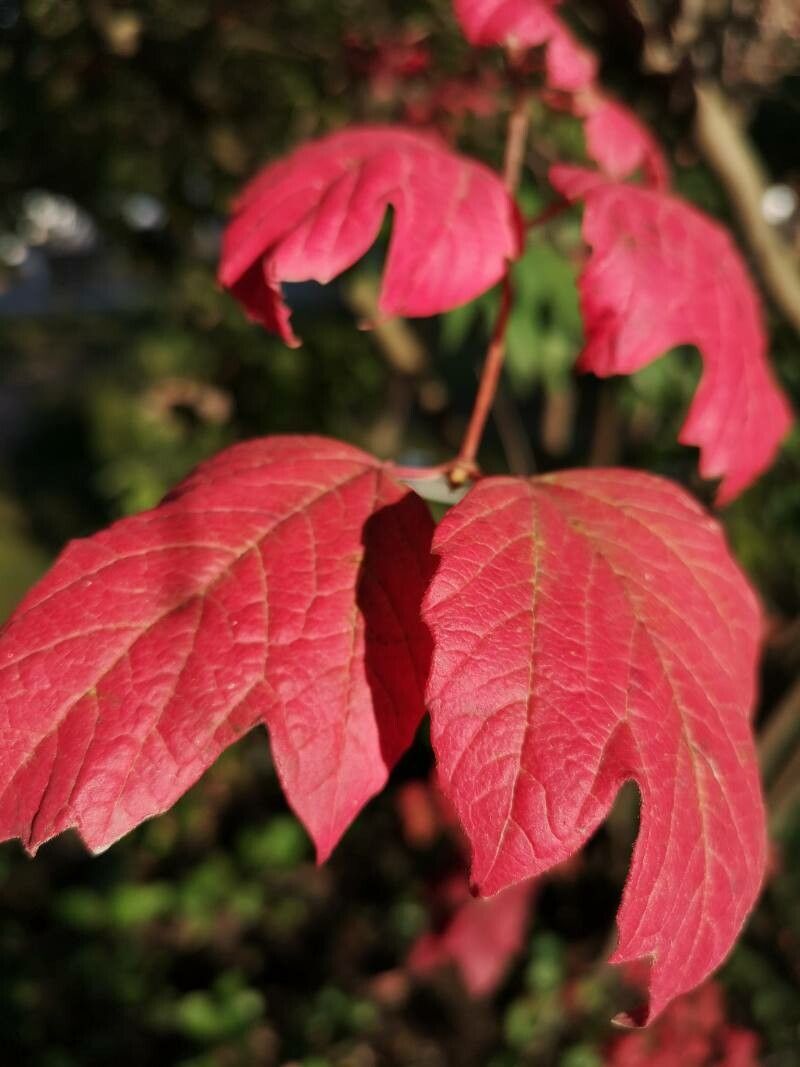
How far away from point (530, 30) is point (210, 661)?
719 millimetres

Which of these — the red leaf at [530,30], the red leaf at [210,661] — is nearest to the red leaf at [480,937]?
the red leaf at [210,661]

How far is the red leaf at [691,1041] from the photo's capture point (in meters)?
2.09

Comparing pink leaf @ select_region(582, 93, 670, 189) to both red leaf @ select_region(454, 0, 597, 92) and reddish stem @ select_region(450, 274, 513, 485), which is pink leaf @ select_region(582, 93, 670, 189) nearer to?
red leaf @ select_region(454, 0, 597, 92)

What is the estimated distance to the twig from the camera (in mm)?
1460

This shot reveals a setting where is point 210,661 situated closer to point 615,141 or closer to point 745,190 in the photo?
point 615,141

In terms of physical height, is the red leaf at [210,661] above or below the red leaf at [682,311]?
below

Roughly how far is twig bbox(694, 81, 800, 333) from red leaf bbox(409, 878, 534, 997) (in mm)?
1233

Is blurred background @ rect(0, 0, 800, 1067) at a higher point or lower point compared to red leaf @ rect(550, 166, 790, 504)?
lower

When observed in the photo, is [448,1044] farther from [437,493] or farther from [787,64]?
[787,64]

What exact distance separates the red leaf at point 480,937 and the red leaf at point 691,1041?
46cm

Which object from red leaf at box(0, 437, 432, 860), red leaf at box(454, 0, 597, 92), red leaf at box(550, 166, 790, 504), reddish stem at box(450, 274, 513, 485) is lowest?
red leaf at box(0, 437, 432, 860)

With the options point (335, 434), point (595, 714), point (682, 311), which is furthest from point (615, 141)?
point (335, 434)

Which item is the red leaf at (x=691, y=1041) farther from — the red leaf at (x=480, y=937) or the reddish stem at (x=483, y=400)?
the reddish stem at (x=483, y=400)

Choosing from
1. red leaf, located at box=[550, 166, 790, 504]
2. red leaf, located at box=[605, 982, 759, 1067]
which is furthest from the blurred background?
red leaf, located at box=[550, 166, 790, 504]
